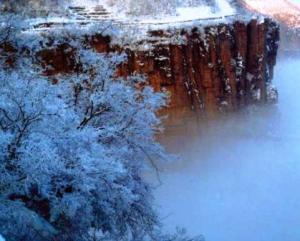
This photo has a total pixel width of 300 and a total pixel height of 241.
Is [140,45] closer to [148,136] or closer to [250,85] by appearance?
[250,85]

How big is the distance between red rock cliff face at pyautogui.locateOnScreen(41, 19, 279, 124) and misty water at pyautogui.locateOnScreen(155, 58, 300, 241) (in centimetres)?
67

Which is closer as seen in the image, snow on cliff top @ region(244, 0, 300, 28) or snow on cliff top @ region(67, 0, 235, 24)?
snow on cliff top @ region(67, 0, 235, 24)

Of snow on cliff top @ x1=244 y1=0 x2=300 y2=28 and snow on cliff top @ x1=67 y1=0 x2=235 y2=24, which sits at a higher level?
snow on cliff top @ x1=67 y1=0 x2=235 y2=24

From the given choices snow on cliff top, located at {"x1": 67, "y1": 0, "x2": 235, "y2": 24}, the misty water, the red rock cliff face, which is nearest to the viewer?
the misty water

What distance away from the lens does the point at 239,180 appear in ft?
39.0

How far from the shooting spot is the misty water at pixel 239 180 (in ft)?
33.3

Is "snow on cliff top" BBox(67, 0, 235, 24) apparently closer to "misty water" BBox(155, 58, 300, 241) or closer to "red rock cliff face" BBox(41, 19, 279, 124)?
"red rock cliff face" BBox(41, 19, 279, 124)

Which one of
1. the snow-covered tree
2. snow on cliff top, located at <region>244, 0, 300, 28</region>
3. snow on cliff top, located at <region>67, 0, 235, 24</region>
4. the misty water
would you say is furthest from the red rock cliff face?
snow on cliff top, located at <region>244, 0, 300, 28</region>

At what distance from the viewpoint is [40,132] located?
5.28 meters

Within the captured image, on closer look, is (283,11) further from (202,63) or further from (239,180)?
(239,180)

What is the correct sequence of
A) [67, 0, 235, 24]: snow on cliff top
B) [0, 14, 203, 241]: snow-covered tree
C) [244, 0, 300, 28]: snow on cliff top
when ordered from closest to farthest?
[0, 14, 203, 241]: snow-covered tree, [67, 0, 235, 24]: snow on cliff top, [244, 0, 300, 28]: snow on cliff top

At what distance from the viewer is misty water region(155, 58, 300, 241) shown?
1016 cm

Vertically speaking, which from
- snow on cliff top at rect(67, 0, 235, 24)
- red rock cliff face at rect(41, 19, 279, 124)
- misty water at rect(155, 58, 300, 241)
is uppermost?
snow on cliff top at rect(67, 0, 235, 24)

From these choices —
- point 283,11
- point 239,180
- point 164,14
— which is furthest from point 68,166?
point 283,11
